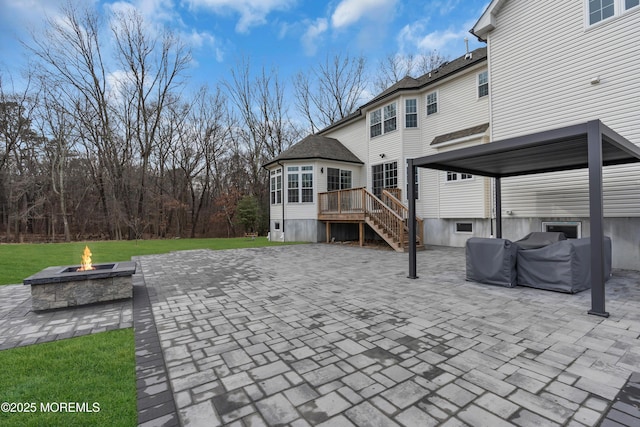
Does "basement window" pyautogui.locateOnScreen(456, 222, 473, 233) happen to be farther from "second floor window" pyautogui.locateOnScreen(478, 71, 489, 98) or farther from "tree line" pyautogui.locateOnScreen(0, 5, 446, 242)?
"tree line" pyautogui.locateOnScreen(0, 5, 446, 242)

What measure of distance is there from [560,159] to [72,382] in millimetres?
8425

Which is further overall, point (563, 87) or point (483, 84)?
point (483, 84)

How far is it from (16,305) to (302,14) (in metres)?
17.0

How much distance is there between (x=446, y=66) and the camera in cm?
1302

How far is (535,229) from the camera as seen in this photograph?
8.53 meters

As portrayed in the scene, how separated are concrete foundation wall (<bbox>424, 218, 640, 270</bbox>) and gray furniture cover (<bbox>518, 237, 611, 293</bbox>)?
9.80 feet

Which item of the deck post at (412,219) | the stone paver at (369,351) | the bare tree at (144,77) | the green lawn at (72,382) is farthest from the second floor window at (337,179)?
the bare tree at (144,77)

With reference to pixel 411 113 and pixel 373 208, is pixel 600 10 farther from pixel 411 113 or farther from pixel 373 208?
pixel 373 208

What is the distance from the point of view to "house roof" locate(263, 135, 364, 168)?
14.1m

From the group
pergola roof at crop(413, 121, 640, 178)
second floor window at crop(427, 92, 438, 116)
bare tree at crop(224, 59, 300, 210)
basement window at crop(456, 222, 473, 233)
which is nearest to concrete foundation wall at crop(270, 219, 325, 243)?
basement window at crop(456, 222, 473, 233)

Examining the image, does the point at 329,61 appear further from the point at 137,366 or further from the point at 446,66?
the point at 137,366

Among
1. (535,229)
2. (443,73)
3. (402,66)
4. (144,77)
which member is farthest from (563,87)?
(144,77)

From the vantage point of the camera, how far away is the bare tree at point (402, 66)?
A: 2126 cm

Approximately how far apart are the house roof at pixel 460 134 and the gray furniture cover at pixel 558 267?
19.6 feet
